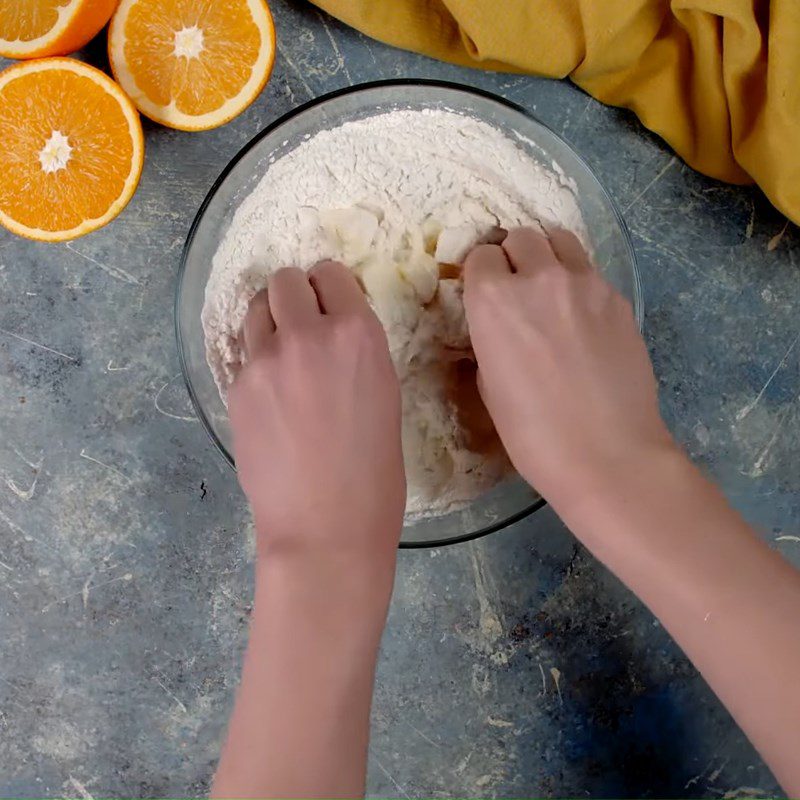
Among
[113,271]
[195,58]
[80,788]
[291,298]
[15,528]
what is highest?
[195,58]

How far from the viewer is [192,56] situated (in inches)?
32.6

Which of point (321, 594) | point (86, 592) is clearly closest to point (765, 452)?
point (321, 594)

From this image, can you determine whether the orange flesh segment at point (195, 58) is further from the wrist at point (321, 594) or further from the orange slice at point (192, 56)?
the wrist at point (321, 594)

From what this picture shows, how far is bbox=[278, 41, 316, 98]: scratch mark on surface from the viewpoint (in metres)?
0.89

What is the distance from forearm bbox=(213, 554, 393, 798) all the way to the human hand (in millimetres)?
28

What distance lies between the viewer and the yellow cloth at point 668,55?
792 mm

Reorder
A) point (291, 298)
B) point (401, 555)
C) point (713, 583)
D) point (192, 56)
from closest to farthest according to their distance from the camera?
point (713, 583)
point (291, 298)
point (192, 56)
point (401, 555)

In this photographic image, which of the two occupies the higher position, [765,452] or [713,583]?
[713,583]

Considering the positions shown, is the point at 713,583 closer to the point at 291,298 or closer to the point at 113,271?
the point at 291,298

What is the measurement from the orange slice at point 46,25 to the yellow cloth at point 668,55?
0.22 meters

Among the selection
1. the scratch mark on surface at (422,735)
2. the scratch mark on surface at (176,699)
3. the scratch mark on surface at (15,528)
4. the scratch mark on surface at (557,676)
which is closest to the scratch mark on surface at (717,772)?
the scratch mark on surface at (557,676)

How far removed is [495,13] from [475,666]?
0.68 m

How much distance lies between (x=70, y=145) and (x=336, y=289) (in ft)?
1.03

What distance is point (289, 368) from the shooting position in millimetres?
698
